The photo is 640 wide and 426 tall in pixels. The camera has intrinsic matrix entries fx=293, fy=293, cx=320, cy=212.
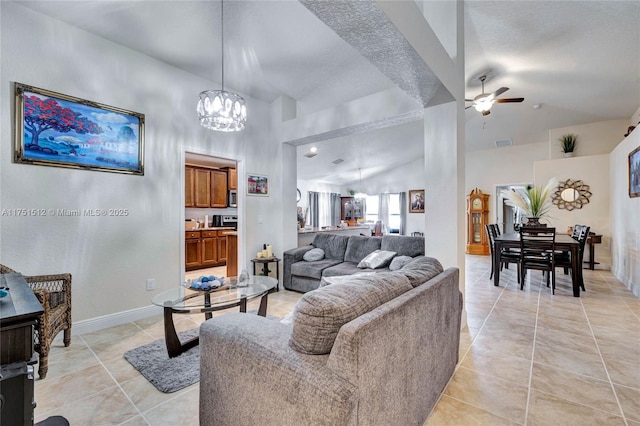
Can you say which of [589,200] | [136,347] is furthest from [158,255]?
[589,200]

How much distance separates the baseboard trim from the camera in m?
2.84

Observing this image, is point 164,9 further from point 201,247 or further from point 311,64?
point 201,247

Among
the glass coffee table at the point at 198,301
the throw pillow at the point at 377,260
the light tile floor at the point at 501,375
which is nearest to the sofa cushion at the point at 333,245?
the throw pillow at the point at 377,260

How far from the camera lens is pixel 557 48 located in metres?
3.59

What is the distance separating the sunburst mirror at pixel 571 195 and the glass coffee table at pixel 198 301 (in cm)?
645

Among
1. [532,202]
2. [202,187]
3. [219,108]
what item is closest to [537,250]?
[532,202]

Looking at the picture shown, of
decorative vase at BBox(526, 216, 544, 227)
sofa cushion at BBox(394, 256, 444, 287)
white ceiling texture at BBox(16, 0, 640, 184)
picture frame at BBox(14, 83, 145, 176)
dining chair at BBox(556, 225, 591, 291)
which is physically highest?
Answer: white ceiling texture at BBox(16, 0, 640, 184)

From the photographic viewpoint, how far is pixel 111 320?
10.00 feet

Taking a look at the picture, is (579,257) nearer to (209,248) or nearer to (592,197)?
(592,197)

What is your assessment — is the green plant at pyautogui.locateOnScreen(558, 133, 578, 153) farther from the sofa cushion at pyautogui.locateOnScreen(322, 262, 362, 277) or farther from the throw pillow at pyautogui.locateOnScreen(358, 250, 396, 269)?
the sofa cushion at pyautogui.locateOnScreen(322, 262, 362, 277)

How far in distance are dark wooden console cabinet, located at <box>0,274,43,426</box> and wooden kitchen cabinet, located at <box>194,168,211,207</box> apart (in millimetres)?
5606

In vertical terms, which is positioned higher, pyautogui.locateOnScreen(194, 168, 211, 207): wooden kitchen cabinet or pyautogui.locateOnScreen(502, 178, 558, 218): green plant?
pyautogui.locateOnScreen(194, 168, 211, 207): wooden kitchen cabinet

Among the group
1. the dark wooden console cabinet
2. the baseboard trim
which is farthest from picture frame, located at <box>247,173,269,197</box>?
the dark wooden console cabinet

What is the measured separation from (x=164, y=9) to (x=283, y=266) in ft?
11.2
